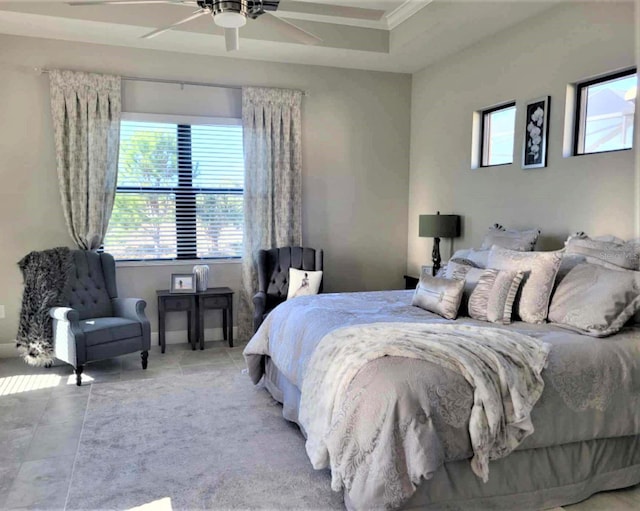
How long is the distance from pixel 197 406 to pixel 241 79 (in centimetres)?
342

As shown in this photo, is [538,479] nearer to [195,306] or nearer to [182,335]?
[195,306]

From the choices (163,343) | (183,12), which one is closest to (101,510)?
(163,343)

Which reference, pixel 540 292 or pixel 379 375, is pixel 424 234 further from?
pixel 379 375

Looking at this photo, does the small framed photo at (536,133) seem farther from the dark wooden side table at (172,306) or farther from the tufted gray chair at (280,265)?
the dark wooden side table at (172,306)

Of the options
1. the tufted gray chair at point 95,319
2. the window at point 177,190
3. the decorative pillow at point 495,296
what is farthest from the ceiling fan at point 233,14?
the tufted gray chair at point 95,319

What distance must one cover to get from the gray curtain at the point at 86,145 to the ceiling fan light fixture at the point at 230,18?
261 centimetres

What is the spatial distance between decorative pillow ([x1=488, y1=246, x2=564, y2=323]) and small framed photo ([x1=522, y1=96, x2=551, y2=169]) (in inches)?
45.3

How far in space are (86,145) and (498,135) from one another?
393 cm

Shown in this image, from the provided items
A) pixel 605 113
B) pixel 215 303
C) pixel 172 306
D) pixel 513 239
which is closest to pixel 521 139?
pixel 605 113

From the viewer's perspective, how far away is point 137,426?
3.26 meters

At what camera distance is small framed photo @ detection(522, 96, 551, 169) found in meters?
3.98

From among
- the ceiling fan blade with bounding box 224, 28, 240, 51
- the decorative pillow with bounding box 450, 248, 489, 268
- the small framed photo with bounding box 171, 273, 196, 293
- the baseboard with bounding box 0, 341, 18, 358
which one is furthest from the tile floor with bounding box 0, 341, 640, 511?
the ceiling fan blade with bounding box 224, 28, 240, 51

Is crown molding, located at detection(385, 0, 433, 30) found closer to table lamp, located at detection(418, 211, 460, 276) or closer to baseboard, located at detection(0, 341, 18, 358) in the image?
table lamp, located at detection(418, 211, 460, 276)

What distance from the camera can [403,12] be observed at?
183 inches
